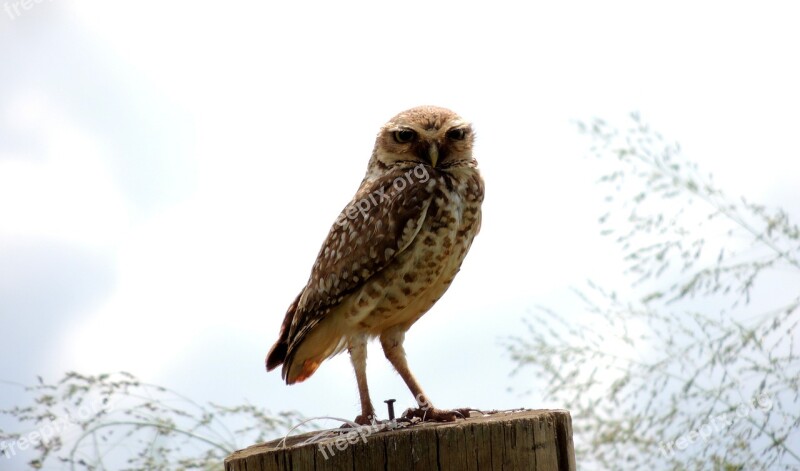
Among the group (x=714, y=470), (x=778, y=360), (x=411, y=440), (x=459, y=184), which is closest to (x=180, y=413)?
(x=459, y=184)

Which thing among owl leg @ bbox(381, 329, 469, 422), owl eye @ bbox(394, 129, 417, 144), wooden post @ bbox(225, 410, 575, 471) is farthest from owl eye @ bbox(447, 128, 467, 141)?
wooden post @ bbox(225, 410, 575, 471)

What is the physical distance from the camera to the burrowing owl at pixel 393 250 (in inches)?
133

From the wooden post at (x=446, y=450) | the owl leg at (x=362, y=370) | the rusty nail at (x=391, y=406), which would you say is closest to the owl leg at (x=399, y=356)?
the owl leg at (x=362, y=370)

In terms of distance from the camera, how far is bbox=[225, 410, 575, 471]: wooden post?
8.03 feet

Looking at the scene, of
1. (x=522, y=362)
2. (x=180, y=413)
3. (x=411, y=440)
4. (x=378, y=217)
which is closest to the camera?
(x=411, y=440)

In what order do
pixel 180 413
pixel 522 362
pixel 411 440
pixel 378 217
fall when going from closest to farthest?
pixel 411 440, pixel 378 217, pixel 180 413, pixel 522 362

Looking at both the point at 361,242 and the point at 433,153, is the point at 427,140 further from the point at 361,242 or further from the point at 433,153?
the point at 361,242

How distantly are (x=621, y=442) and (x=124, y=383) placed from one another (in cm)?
223

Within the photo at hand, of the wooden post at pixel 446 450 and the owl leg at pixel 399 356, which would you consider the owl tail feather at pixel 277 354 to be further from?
the wooden post at pixel 446 450

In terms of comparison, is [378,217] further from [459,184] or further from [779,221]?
[779,221]

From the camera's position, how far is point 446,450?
2.45 m

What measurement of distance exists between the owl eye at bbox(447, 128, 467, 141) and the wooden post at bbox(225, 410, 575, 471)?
1.38 metres

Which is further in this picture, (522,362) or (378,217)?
(522,362)

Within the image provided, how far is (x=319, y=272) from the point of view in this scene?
356 cm
